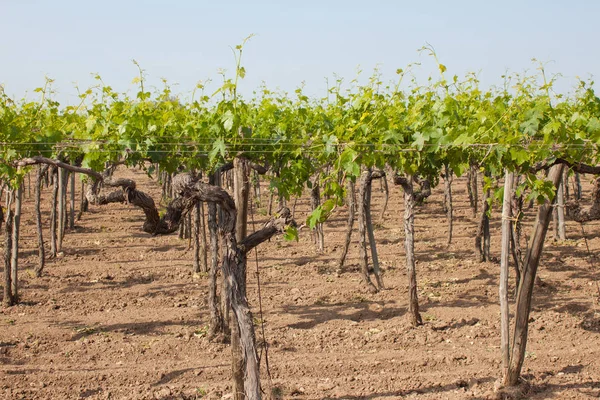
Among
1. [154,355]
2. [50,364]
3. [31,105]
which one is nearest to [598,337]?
[154,355]

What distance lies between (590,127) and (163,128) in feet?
13.3

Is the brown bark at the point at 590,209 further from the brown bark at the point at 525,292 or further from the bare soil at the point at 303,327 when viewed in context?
the bare soil at the point at 303,327

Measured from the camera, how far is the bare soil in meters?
6.31

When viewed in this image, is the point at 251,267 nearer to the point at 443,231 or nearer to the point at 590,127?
the point at 443,231

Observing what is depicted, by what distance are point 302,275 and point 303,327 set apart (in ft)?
8.66

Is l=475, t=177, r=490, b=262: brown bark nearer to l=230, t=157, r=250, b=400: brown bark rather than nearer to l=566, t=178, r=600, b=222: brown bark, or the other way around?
l=566, t=178, r=600, b=222: brown bark

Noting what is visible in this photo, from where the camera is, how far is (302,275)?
10.9 meters

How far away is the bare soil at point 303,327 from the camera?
20.7 ft

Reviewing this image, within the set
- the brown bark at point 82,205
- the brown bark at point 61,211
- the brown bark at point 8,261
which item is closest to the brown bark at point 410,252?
the brown bark at point 8,261

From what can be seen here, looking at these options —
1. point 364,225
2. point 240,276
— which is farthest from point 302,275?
point 240,276

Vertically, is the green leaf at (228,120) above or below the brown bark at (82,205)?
above

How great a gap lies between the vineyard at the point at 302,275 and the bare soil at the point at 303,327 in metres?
0.03

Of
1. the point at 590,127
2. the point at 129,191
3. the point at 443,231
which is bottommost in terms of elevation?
the point at 443,231

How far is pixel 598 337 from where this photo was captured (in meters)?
7.53
